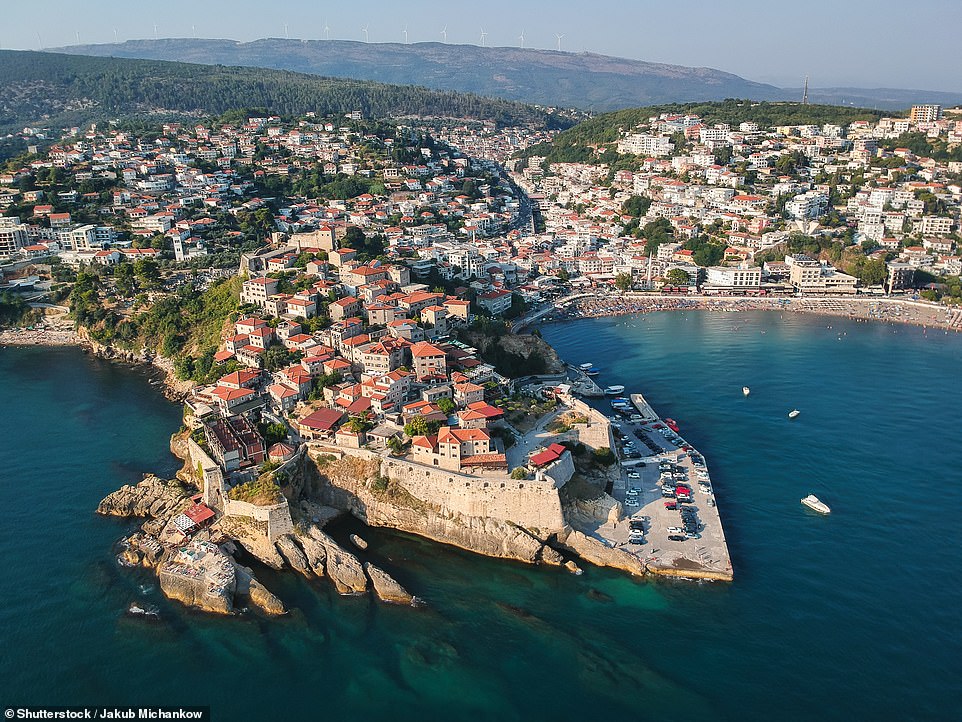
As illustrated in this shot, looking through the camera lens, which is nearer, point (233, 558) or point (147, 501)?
point (233, 558)

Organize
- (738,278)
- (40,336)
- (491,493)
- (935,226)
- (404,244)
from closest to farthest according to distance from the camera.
A: 1. (491,493)
2. (40,336)
3. (404,244)
4. (738,278)
5. (935,226)

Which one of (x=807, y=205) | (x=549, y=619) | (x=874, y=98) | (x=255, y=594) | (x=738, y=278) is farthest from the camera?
(x=874, y=98)

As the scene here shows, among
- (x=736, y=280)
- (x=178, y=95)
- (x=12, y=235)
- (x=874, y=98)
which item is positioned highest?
(x=874, y=98)

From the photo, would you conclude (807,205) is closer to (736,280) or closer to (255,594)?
(736,280)

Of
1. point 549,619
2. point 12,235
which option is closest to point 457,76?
point 12,235

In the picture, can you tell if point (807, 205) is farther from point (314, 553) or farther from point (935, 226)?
point (314, 553)

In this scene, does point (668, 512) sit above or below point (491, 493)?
below

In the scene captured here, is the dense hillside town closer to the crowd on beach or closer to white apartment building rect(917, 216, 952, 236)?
white apartment building rect(917, 216, 952, 236)
